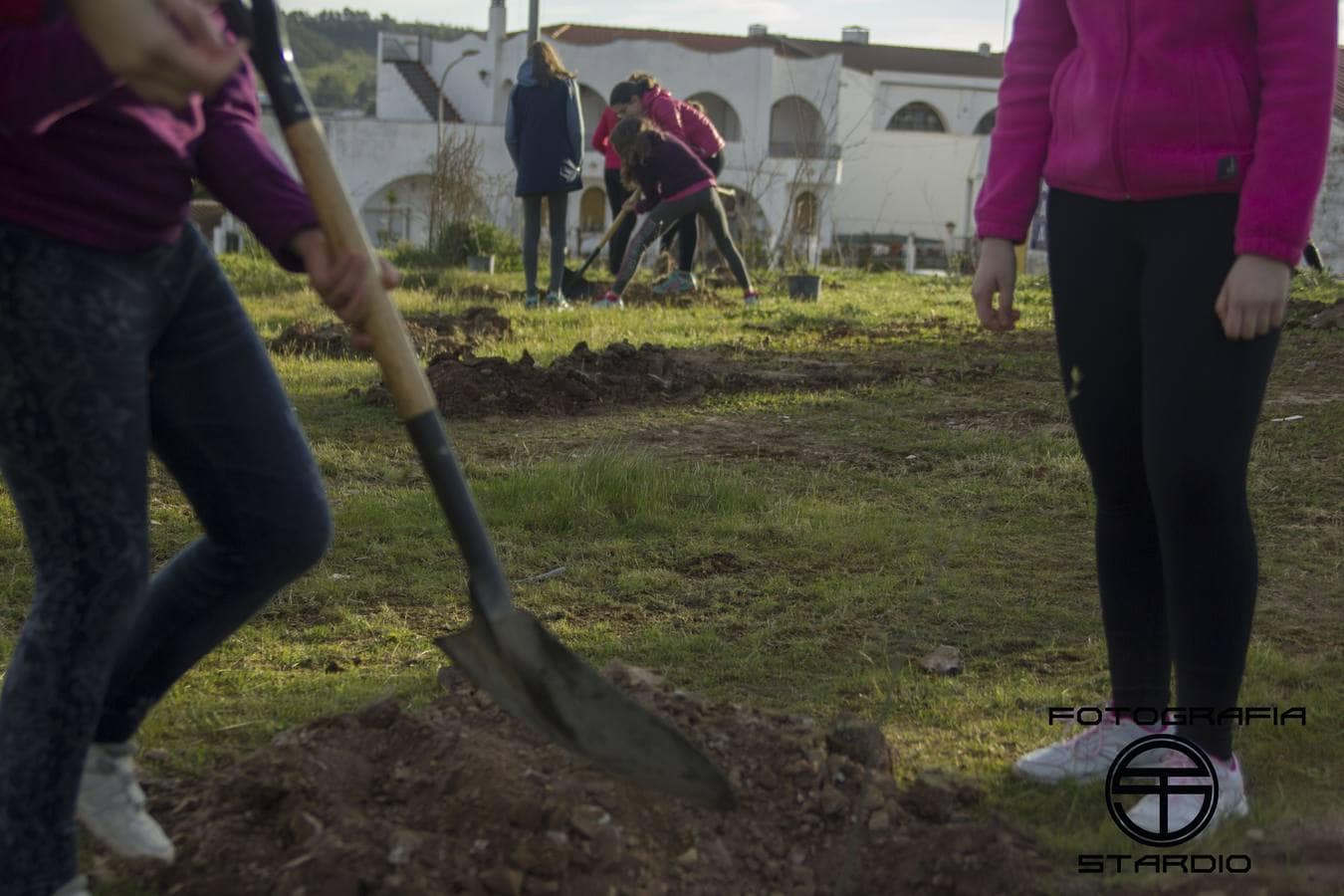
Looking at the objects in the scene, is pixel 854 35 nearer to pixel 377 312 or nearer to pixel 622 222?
pixel 622 222

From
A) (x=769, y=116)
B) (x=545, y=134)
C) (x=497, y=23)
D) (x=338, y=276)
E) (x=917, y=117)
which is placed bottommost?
(x=338, y=276)

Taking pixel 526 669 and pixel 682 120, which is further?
pixel 682 120

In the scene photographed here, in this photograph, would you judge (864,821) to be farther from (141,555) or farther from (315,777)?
(141,555)

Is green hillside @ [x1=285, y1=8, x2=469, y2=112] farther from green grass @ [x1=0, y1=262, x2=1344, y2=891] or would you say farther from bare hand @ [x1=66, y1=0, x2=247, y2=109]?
bare hand @ [x1=66, y1=0, x2=247, y2=109]

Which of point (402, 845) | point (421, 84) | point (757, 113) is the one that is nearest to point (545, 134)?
point (402, 845)

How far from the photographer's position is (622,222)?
1209 centimetres

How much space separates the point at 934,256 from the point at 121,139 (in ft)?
124

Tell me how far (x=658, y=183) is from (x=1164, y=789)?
9.11m

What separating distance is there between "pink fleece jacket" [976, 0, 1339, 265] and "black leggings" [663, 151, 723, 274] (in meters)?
9.09

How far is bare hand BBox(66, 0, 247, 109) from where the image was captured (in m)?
1.50

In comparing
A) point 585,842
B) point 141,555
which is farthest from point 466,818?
point 141,555

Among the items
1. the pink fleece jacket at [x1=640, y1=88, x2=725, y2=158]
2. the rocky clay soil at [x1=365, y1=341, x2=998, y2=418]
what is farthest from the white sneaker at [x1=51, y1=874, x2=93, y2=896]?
the pink fleece jacket at [x1=640, y1=88, x2=725, y2=158]

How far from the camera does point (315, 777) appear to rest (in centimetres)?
228

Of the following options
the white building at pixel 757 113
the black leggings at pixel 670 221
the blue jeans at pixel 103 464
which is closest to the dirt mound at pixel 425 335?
the black leggings at pixel 670 221
